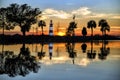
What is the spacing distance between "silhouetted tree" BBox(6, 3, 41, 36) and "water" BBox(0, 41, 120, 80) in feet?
0.77

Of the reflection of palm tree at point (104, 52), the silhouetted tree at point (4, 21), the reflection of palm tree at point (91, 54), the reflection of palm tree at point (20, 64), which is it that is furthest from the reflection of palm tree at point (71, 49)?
the silhouetted tree at point (4, 21)

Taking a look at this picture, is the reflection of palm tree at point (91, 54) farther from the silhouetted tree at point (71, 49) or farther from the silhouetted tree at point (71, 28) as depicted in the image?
the silhouetted tree at point (71, 28)

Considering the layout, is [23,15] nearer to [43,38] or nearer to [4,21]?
[4,21]

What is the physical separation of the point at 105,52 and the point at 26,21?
1.08 meters

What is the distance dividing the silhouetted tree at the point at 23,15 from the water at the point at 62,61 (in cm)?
23

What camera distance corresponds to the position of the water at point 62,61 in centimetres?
393

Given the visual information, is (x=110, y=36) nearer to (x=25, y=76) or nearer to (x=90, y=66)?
(x=90, y=66)

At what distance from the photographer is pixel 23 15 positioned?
5156mm

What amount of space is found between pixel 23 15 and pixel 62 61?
120cm

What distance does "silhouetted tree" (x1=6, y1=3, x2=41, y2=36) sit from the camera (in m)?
4.55

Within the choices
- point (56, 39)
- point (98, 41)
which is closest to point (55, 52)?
point (56, 39)

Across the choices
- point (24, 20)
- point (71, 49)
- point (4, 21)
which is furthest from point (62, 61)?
point (4, 21)

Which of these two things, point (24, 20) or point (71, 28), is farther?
point (24, 20)

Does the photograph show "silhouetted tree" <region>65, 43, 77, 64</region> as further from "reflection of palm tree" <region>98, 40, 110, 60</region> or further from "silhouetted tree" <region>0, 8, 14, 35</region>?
"silhouetted tree" <region>0, 8, 14, 35</region>
